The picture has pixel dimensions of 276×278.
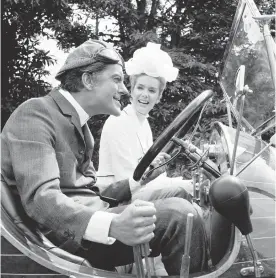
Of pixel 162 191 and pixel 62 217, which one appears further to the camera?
pixel 162 191

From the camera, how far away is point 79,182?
5.45ft

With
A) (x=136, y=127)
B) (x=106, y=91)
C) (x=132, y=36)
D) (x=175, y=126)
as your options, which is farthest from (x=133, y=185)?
(x=132, y=36)

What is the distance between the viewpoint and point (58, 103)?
1636mm

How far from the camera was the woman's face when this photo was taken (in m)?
2.87

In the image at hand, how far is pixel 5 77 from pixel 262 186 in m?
5.98

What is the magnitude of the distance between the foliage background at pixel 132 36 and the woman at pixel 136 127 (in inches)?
139

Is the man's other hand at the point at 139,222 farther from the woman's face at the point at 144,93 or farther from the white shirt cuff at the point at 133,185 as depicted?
the woman's face at the point at 144,93

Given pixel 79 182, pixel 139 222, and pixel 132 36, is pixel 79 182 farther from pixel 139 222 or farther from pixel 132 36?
pixel 132 36

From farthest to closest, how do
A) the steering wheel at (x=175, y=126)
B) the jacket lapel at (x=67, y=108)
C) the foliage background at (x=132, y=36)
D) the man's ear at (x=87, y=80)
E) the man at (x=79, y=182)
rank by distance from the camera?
the foliage background at (x=132, y=36), the man's ear at (x=87, y=80), the jacket lapel at (x=67, y=108), the steering wheel at (x=175, y=126), the man at (x=79, y=182)

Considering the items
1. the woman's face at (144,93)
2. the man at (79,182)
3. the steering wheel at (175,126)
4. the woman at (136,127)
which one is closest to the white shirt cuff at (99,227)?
the man at (79,182)

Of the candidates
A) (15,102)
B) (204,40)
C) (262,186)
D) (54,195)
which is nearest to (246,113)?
(262,186)

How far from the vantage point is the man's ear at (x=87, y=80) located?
1.77 metres

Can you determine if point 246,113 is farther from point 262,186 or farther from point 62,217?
point 62,217

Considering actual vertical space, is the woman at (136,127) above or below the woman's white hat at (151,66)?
below
